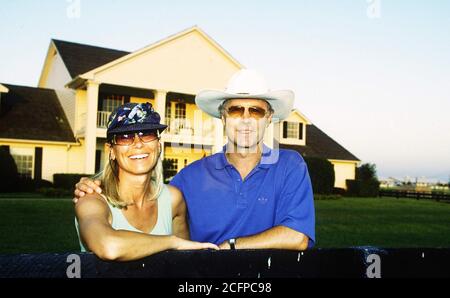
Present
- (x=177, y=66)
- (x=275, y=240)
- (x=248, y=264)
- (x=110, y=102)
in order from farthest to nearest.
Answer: (x=110, y=102)
(x=177, y=66)
(x=275, y=240)
(x=248, y=264)

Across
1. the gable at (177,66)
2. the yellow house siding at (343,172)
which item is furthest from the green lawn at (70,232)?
the yellow house siding at (343,172)

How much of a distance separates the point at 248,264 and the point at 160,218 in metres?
1.40

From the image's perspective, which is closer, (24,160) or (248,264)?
(248,264)

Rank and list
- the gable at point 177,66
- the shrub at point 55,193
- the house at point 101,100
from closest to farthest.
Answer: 1. the shrub at point 55,193
2. the house at point 101,100
3. the gable at point 177,66

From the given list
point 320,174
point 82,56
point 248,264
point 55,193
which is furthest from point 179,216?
point 82,56

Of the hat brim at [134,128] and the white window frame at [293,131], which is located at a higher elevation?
the white window frame at [293,131]

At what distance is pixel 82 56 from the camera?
2938 cm

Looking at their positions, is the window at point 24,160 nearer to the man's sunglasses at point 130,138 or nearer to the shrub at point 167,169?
the shrub at point 167,169

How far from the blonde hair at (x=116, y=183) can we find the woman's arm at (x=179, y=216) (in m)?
0.13

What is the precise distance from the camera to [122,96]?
28328 mm

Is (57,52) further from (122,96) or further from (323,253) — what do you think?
(323,253)

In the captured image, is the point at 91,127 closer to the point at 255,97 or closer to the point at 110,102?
the point at 110,102

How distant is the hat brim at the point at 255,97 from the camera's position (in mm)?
3283
